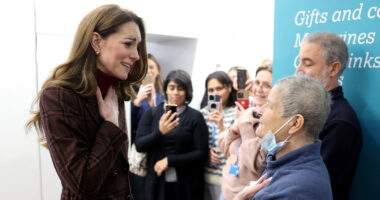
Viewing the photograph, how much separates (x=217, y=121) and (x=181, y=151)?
43 centimetres

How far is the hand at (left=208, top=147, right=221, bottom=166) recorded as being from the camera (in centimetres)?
282

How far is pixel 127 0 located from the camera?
3.26 meters

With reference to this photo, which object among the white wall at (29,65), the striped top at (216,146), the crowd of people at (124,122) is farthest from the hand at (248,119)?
the white wall at (29,65)

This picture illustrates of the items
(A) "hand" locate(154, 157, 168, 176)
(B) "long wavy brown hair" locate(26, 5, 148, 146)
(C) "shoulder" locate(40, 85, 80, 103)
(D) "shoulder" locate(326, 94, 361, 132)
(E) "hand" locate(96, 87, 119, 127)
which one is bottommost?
(A) "hand" locate(154, 157, 168, 176)

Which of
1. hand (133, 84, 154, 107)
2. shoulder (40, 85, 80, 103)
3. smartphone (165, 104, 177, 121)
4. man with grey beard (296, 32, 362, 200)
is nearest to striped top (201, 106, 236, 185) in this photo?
smartphone (165, 104, 177, 121)

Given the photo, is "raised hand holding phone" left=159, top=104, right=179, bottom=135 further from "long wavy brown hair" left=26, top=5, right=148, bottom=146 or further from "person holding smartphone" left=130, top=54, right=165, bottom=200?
"long wavy brown hair" left=26, top=5, right=148, bottom=146

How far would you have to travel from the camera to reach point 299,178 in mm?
1215

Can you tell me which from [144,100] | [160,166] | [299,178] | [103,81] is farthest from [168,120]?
[299,178]

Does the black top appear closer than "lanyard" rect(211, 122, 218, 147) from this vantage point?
Yes

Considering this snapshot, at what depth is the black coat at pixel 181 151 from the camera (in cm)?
277

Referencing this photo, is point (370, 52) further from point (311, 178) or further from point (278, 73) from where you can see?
point (311, 178)

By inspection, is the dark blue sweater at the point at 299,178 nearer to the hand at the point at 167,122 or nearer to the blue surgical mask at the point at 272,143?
the blue surgical mask at the point at 272,143

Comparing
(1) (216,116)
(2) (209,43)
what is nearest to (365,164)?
(1) (216,116)

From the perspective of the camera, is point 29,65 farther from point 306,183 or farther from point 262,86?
point 306,183
